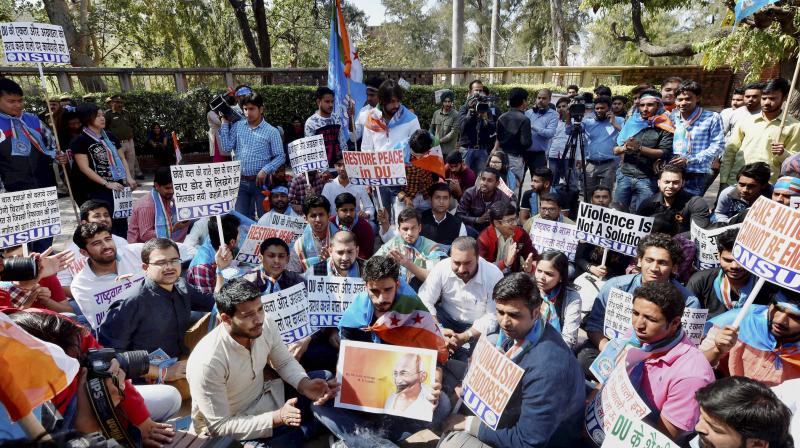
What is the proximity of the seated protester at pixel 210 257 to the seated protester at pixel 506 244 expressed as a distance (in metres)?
2.21

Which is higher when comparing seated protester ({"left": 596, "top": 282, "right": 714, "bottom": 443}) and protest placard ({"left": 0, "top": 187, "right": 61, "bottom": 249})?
protest placard ({"left": 0, "top": 187, "right": 61, "bottom": 249})

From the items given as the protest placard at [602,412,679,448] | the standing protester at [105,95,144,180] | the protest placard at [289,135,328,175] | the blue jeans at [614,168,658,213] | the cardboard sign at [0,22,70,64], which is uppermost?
the cardboard sign at [0,22,70,64]

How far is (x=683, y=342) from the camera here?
2.43m

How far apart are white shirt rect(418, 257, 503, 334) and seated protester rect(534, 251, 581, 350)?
1.26ft

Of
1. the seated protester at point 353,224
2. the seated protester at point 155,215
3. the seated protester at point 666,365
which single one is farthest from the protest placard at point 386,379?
the seated protester at point 155,215

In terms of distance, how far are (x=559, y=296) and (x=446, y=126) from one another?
186 inches

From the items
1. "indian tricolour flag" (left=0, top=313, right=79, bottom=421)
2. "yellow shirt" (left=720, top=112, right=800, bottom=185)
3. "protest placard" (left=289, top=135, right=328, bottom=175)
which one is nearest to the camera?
"indian tricolour flag" (left=0, top=313, right=79, bottom=421)

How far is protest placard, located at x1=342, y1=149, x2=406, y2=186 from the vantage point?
4.97 meters

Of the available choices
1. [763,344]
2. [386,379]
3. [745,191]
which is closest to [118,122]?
[386,379]

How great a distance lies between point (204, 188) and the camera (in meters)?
3.75

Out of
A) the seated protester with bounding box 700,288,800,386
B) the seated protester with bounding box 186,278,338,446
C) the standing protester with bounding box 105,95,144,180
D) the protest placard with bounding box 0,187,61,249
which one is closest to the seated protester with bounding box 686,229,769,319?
the seated protester with bounding box 700,288,800,386

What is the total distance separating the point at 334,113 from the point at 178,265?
3.65 metres

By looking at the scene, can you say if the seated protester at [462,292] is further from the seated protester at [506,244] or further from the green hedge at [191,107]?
the green hedge at [191,107]

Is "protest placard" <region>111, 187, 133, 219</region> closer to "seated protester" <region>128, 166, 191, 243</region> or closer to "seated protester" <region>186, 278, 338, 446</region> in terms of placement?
"seated protester" <region>128, 166, 191, 243</region>
